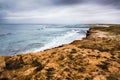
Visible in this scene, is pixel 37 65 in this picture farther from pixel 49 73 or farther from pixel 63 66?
pixel 63 66

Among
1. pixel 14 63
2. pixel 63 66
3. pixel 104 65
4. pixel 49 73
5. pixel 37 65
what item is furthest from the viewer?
pixel 14 63

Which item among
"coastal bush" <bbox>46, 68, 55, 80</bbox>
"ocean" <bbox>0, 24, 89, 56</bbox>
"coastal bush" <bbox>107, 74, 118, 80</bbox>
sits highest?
"coastal bush" <bbox>46, 68, 55, 80</bbox>

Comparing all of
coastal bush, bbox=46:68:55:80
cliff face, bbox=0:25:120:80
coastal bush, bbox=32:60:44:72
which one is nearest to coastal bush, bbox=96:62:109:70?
cliff face, bbox=0:25:120:80

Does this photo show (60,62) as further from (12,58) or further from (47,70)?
(12,58)

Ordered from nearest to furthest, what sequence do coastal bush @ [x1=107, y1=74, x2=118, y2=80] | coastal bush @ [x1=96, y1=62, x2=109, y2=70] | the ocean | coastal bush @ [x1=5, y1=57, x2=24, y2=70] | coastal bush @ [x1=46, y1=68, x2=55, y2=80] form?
1. coastal bush @ [x1=107, y1=74, x2=118, y2=80]
2. coastal bush @ [x1=46, y1=68, x2=55, y2=80]
3. coastal bush @ [x1=96, y1=62, x2=109, y2=70]
4. coastal bush @ [x1=5, y1=57, x2=24, y2=70]
5. the ocean

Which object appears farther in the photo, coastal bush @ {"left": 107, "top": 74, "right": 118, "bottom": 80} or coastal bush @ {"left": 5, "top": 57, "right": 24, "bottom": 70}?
coastal bush @ {"left": 5, "top": 57, "right": 24, "bottom": 70}

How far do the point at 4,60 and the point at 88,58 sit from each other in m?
4.71

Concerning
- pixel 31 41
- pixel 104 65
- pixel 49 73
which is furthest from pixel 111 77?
pixel 31 41

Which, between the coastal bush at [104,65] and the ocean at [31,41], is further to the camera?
the ocean at [31,41]

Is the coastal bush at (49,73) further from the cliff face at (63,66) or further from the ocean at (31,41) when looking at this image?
the ocean at (31,41)

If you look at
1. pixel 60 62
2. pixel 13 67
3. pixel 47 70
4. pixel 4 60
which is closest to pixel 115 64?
pixel 60 62

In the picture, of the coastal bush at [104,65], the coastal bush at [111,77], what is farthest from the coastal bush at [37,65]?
the coastal bush at [111,77]

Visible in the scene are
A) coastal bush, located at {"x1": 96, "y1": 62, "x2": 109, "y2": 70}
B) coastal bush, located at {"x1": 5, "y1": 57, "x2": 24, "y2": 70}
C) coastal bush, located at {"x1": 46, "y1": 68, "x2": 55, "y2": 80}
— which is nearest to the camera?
coastal bush, located at {"x1": 46, "y1": 68, "x2": 55, "y2": 80}

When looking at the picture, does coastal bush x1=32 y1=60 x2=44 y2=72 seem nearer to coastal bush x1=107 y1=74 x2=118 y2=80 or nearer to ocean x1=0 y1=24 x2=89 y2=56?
coastal bush x1=107 y1=74 x2=118 y2=80
